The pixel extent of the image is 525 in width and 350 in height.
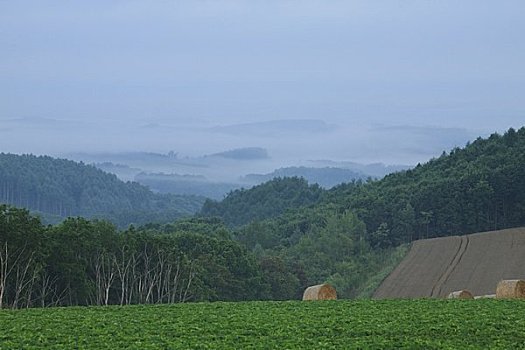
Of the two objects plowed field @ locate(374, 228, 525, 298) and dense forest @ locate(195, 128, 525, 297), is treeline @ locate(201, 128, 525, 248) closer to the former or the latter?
dense forest @ locate(195, 128, 525, 297)

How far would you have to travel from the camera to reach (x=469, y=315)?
79.5ft

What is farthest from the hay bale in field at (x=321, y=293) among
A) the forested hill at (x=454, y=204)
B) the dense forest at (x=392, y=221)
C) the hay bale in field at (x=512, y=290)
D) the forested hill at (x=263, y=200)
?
the forested hill at (x=263, y=200)

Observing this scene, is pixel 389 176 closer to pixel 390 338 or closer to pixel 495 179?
pixel 495 179

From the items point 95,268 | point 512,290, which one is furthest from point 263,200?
point 512,290

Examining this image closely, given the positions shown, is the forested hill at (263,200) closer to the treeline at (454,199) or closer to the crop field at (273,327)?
the treeline at (454,199)

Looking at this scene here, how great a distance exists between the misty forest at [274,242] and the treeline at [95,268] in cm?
7

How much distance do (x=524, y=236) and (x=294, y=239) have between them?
38689 mm

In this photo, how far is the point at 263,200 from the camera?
164500 millimetres

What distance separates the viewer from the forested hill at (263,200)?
159375mm

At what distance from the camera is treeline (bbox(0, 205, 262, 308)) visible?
140 ft

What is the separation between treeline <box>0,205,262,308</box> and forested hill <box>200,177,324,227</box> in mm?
91693

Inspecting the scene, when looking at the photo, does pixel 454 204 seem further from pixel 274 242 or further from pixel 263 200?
pixel 263 200

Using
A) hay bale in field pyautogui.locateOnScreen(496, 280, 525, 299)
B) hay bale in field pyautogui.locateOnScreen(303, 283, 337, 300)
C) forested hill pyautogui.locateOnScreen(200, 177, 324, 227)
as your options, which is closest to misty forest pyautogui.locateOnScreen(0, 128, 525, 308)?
hay bale in field pyautogui.locateOnScreen(303, 283, 337, 300)

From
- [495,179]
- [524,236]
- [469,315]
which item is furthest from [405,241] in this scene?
[469,315]
